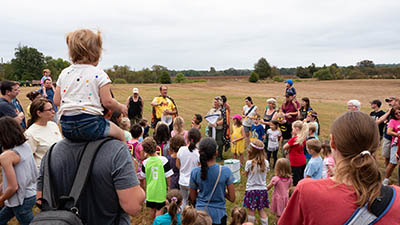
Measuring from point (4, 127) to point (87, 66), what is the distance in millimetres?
2067

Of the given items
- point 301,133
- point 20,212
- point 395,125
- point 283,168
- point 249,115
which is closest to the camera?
point 20,212

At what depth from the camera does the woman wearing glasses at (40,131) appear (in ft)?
12.9

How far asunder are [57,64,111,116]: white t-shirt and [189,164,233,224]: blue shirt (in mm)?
1974

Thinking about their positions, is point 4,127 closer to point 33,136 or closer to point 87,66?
point 33,136

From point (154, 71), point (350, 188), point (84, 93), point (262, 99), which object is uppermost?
point (154, 71)

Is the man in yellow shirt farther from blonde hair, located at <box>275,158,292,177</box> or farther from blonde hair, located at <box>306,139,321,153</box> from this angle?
blonde hair, located at <box>275,158,292,177</box>

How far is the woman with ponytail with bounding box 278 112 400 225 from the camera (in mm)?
1407

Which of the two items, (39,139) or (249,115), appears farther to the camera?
(249,115)

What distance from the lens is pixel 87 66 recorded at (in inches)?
67.6

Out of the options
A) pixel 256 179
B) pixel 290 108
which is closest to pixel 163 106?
pixel 290 108

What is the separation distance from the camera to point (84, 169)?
156 cm

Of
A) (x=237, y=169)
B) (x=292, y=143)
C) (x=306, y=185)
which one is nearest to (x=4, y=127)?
(x=306, y=185)

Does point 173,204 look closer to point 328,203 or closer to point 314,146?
point 328,203

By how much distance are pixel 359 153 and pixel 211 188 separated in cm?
214
